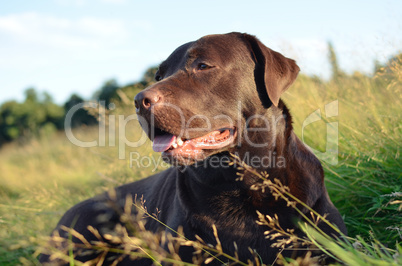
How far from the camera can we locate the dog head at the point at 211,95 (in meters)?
2.15

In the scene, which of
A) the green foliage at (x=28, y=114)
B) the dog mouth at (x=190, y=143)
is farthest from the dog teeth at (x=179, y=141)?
the green foliage at (x=28, y=114)

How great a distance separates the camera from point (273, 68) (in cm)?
241

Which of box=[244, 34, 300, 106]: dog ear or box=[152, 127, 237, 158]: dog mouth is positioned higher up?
box=[244, 34, 300, 106]: dog ear

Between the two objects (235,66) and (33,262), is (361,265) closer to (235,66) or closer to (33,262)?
(235,66)

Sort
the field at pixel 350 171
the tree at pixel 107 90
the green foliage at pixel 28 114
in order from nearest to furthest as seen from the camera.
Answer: the field at pixel 350 171 → the tree at pixel 107 90 → the green foliage at pixel 28 114

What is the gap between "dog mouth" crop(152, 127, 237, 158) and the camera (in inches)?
86.3

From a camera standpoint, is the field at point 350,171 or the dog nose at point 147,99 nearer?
the dog nose at point 147,99

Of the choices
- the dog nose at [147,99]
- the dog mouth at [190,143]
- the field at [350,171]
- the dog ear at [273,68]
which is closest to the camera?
the dog nose at [147,99]

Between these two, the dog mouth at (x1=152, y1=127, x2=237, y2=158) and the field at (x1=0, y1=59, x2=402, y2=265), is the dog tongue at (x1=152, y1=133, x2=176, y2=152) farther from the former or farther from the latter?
the field at (x1=0, y1=59, x2=402, y2=265)

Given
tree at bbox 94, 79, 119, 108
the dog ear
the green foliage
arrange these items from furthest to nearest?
the green foliage
tree at bbox 94, 79, 119, 108
the dog ear

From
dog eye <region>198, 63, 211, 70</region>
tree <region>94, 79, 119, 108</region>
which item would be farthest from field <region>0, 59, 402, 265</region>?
tree <region>94, 79, 119, 108</region>

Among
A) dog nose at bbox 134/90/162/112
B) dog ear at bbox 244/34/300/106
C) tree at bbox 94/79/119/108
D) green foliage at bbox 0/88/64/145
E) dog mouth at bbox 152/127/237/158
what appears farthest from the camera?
green foliage at bbox 0/88/64/145

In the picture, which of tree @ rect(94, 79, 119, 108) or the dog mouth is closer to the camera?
the dog mouth

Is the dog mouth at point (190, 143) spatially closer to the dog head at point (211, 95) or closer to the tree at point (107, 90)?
the dog head at point (211, 95)
